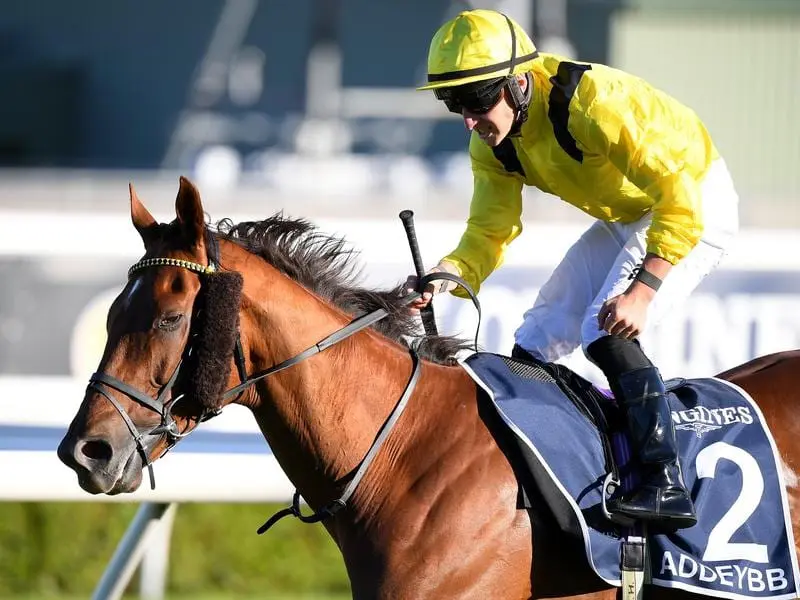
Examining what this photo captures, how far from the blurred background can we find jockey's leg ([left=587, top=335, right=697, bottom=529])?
71.7 inches

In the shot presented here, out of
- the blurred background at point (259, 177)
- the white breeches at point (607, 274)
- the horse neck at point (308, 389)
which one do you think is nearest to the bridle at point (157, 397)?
the horse neck at point (308, 389)

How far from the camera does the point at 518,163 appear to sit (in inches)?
134

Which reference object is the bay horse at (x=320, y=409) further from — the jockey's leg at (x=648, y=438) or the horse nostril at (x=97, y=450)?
the jockey's leg at (x=648, y=438)

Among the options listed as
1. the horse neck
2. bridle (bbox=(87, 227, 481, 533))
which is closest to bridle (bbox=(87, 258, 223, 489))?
bridle (bbox=(87, 227, 481, 533))

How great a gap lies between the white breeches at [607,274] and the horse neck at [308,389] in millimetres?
554

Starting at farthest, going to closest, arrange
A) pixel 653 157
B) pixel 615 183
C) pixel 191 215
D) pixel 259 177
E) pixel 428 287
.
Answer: pixel 259 177 → pixel 428 287 → pixel 615 183 → pixel 653 157 → pixel 191 215

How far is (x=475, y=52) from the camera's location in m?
3.06

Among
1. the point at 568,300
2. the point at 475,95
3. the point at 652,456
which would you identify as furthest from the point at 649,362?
the point at 475,95

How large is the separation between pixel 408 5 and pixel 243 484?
1356cm

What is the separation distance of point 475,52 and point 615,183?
49cm

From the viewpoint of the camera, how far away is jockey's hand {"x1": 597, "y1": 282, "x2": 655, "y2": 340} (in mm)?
3074

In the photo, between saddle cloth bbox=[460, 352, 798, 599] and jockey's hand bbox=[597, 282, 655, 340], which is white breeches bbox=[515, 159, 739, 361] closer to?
jockey's hand bbox=[597, 282, 655, 340]

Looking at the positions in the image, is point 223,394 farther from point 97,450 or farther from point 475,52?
point 475,52

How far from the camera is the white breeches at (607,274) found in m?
3.27
